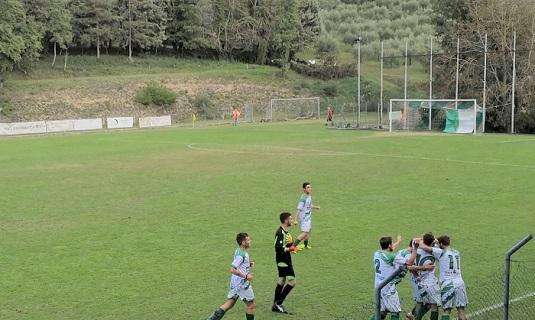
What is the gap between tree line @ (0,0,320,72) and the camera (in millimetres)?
82188

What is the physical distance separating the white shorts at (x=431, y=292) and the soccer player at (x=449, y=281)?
7 cm

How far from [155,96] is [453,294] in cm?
7030

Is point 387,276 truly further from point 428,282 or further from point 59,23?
point 59,23

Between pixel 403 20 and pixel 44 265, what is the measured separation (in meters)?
130

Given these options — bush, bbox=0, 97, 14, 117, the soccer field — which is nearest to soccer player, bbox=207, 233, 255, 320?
the soccer field

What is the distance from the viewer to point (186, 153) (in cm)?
3666

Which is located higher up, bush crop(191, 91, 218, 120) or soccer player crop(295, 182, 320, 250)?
bush crop(191, 91, 218, 120)

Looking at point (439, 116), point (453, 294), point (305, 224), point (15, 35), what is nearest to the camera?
point (453, 294)

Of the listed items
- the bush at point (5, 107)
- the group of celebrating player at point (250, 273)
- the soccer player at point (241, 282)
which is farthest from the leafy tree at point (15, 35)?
the soccer player at point (241, 282)

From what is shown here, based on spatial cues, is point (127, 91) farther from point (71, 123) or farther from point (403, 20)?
point (403, 20)

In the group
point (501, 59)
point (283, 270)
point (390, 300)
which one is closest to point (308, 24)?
point (501, 59)

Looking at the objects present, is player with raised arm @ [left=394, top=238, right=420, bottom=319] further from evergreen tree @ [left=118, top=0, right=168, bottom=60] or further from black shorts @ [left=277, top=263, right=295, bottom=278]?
evergreen tree @ [left=118, top=0, right=168, bottom=60]

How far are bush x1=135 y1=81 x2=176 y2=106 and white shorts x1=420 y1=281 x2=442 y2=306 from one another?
69.6 meters

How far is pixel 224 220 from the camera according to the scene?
703 inches
